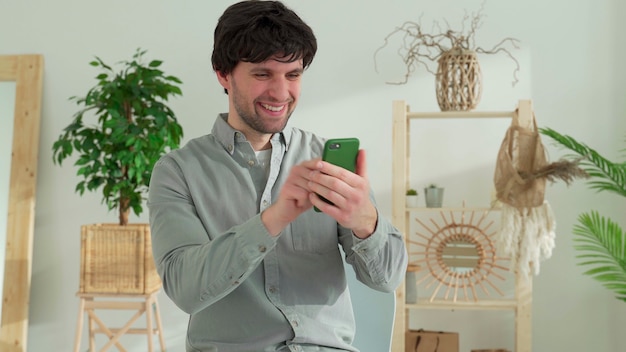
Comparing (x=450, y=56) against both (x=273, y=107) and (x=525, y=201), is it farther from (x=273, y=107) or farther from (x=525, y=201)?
(x=273, y=107)

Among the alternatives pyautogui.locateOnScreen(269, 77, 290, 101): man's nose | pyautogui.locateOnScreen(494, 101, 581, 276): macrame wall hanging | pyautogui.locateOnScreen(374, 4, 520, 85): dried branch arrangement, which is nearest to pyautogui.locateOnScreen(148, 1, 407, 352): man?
pyautogui.locateOnScreen(269, 77, 290, 101): man's nose

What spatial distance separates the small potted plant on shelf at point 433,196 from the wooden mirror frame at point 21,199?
6.68ft

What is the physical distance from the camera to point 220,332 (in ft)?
5.20

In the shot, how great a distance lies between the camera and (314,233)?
5.43 feet

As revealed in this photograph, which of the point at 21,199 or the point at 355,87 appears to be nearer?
the point at 355,87

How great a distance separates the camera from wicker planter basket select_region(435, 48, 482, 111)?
3.51 m

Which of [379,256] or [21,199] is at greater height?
[21,199]

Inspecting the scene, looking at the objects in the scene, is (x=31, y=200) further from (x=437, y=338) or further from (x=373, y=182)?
(x=437, y=338)

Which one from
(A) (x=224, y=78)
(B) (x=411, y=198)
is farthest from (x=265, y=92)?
(B) (x=411, y=198)

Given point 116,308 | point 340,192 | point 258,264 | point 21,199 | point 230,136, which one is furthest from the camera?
point 21,199

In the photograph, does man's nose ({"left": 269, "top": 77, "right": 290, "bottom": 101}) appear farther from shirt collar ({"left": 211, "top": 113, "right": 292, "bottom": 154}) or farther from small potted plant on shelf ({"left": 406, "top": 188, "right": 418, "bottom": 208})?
small potted plant on shelf ({"left": 406, "top": 188, "right": 418, "bottom": 208})

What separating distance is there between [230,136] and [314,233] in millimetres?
276

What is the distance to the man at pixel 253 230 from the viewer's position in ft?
4.90

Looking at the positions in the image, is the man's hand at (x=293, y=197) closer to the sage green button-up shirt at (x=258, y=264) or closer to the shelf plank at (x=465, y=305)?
the sage green button-up shirt at (x=258, y=264)
